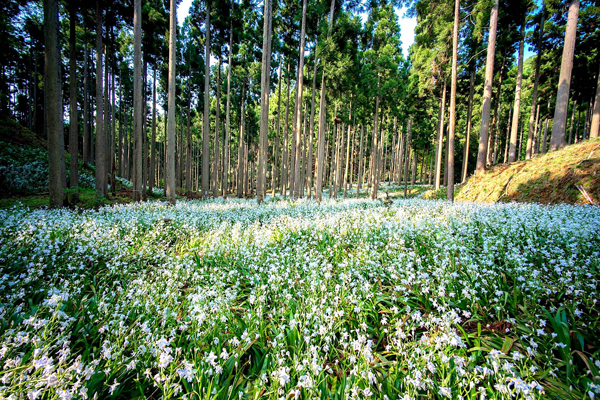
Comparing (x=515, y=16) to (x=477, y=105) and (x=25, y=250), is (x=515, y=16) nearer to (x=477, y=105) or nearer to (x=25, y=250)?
(x=477, y=105)

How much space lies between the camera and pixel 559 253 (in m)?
3.95

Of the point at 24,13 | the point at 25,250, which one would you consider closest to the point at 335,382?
the point at 25,250

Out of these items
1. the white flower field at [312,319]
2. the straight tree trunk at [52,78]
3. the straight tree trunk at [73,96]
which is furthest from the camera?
the straight tree trunk at [73,96]

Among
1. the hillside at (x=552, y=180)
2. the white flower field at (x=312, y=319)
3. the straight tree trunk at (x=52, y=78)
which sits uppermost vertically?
the straight tree trunk at (x=52, y=78)

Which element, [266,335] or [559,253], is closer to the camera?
[266,335]

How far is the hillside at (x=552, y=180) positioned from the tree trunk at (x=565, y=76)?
1845 mm

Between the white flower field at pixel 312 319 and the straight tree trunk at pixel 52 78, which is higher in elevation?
the straight tree trunk at pixel 52 78

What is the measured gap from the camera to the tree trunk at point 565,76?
40.0 feet

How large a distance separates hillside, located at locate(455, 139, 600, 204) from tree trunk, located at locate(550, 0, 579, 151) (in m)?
1.84

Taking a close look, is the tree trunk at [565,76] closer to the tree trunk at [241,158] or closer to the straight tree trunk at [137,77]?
the tree trunk at [241,158]

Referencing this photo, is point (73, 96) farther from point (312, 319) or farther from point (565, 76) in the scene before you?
point (565, 76)

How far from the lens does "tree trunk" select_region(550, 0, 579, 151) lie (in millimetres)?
12203

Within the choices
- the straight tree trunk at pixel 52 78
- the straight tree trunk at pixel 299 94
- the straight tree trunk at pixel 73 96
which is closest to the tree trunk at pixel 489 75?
the straight tree trunk at pixel 299 94

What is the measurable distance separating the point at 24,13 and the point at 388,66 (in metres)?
30.6
